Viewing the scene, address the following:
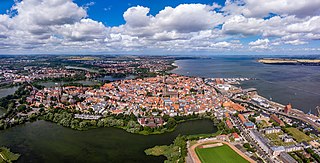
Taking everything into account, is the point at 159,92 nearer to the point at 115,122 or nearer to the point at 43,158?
the point at 115,122

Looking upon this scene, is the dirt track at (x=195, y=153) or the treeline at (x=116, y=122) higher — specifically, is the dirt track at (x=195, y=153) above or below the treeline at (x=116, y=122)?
below

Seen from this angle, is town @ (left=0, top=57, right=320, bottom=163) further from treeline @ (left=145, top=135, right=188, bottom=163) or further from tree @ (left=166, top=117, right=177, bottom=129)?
treeline @ (left=145, top=135, right=188, bottom=163)

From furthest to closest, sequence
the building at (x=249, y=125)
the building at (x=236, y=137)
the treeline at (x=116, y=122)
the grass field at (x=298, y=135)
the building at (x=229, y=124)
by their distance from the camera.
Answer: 1. the building at (x=229, y=124)
2. the building at (x=249, y=125)
3. the treeline at (x=116, y=122)
4. the grass field at (x=298, y=135)
5. the building at (x=236, y=137)

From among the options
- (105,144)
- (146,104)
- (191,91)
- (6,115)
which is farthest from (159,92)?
(6,115)

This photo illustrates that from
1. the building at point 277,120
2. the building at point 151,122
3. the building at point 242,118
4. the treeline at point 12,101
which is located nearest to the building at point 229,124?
the building at point 242,118

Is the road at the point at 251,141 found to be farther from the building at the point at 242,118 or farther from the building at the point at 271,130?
the building at the point at 271,130

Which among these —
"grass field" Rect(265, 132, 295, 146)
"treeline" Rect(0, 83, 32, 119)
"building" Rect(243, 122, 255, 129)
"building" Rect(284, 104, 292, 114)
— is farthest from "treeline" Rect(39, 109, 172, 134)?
"building" Rect(284, 104, 292, 114)

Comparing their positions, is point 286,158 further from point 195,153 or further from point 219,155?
point 195,153

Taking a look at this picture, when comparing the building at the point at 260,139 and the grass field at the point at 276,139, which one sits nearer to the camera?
the building at the point at 260,139
